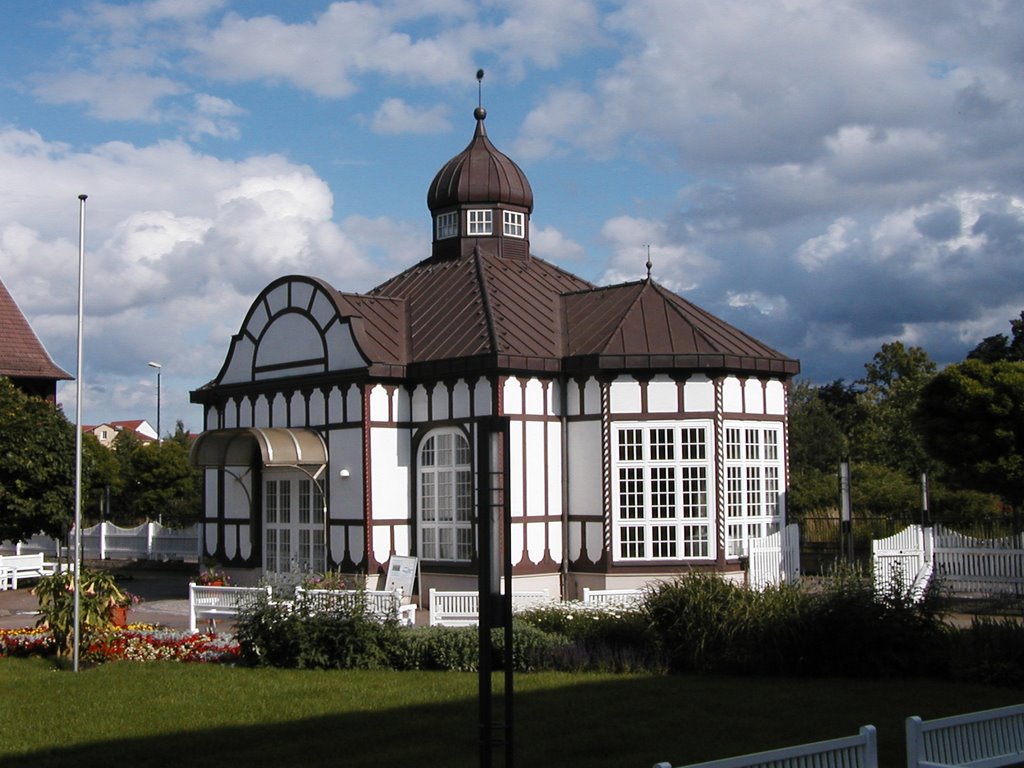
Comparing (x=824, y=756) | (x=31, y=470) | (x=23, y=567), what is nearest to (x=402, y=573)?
(x=31, y=470)

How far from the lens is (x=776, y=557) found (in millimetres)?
23406

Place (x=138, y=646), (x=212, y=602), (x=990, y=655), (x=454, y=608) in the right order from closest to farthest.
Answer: (x=990, y=655) < (x=138, y=646) < (x=454, y=608) < (x=212, y=602)

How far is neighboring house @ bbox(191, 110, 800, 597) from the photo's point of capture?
2273 cm

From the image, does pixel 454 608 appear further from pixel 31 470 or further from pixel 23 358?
pixel 23 358

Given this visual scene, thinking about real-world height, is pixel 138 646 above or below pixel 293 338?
below

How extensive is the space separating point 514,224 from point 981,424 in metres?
10.6

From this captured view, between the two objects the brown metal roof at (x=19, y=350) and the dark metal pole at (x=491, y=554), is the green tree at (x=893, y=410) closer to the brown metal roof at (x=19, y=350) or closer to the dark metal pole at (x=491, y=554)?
the brown metal roof at (x=19, y=350)

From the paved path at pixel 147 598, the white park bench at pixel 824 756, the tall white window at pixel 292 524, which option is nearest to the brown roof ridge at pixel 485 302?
the tall white window at pixel 292 524

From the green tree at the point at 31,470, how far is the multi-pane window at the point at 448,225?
9417 mm

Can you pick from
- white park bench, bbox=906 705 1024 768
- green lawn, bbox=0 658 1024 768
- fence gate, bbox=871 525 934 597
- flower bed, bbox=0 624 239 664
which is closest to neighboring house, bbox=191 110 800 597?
fence gate, bbox=871 525 934 597

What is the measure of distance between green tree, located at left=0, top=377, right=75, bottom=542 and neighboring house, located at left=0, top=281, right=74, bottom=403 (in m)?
8.94

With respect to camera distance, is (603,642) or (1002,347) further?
(1002,347)

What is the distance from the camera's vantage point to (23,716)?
41.1 ft

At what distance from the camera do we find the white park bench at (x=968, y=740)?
7965 millimetres
